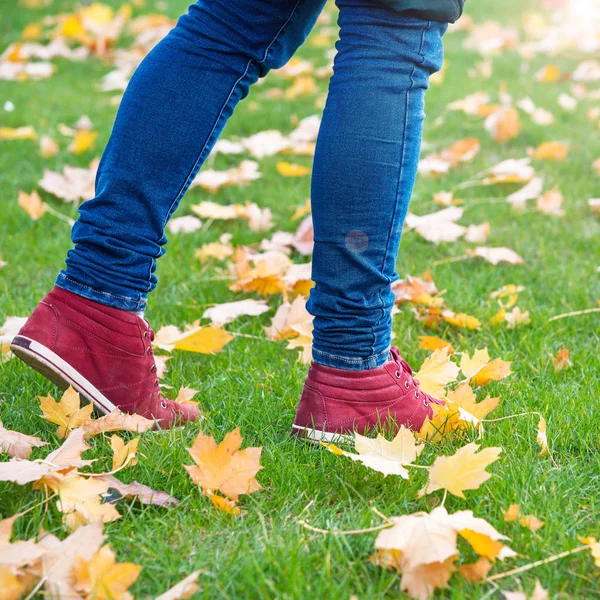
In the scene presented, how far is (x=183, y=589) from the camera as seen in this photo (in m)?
0.93

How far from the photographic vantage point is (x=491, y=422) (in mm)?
1421

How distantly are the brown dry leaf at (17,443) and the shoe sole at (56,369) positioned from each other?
0.10 meters

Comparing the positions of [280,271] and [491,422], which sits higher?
[280,271]

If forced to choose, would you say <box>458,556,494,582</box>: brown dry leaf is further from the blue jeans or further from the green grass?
the blue jeans

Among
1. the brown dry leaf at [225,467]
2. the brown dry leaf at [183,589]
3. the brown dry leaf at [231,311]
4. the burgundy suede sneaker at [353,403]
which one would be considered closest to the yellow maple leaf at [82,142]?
the brown dry leaf at [231,311]

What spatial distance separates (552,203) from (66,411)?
1.91 metres

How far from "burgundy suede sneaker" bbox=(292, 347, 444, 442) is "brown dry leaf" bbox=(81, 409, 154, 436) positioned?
0.85ft

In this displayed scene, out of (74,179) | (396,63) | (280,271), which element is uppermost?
(396,63)

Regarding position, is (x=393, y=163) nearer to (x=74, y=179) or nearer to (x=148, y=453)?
(x=148, y=453)

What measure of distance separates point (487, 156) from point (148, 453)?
2.42 meters

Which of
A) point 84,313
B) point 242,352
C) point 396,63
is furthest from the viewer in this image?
point 242,352

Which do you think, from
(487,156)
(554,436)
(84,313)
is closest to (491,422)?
(554,436)

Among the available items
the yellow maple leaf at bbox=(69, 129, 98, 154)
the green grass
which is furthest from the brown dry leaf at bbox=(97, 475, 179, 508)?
the yellow maple leaf at bbox=(69, 129, 98, 154)

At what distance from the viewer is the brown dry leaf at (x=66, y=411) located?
1.31m
